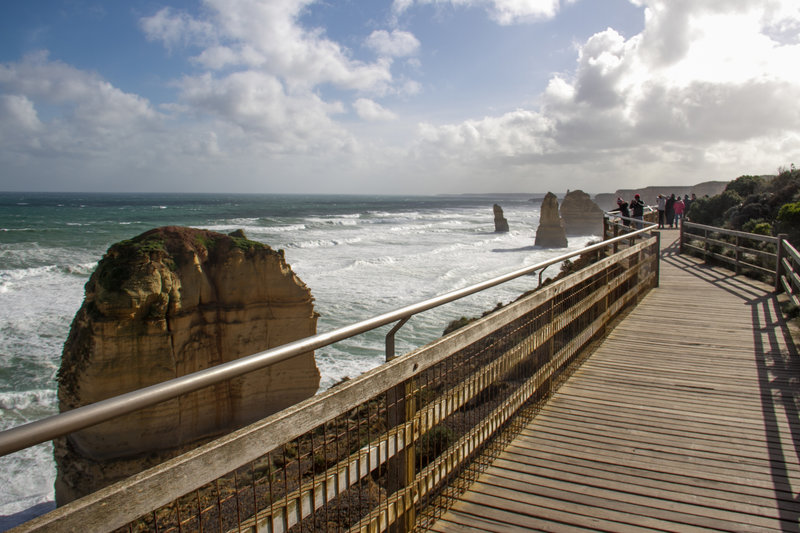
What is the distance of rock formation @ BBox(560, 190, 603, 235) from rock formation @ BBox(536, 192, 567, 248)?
18.9 m

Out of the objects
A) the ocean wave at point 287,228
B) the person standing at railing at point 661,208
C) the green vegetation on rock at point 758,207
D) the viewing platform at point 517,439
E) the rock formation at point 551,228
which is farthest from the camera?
the ocean wave at point 287,228

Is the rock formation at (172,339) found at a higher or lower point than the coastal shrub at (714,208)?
lower

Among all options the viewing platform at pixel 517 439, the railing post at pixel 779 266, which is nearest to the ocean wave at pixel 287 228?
the railing post at pixel 779 266

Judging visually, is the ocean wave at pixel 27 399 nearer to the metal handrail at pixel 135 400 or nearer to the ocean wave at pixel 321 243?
the metal handrail at pixel 135 400

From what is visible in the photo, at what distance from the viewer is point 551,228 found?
51656 millimetres

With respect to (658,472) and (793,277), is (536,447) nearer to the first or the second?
(658,472)

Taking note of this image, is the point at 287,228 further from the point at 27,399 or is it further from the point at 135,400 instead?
the point at 135,400

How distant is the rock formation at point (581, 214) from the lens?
69.5 metres

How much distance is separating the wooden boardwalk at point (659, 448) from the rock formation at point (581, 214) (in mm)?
66270

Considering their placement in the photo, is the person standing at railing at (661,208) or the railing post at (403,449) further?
the person standing at railing at (661,208)

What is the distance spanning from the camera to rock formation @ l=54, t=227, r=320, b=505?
31.5 feet

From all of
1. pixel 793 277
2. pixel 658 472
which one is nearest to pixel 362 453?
pixel 658 472

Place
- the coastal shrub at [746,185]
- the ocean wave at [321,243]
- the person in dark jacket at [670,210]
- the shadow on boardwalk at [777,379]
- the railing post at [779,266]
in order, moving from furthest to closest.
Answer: the ocean wave at [321,243] < the coastal shrub at [746,185] < the person in dark jacket at [670,210] < the railing post at [779,266] < the shadow on boardwalk at [777,379]

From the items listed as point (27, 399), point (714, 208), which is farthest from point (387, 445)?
point (714, 208)
